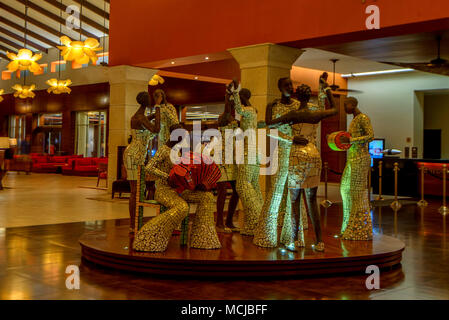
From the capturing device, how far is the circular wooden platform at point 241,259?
15.4ft

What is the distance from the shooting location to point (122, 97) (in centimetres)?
1238

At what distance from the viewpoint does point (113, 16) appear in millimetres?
12453

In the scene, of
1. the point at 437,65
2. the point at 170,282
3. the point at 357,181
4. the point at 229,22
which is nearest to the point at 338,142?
the point at 357,181

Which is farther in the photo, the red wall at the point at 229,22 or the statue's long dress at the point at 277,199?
the red wall at the point at 229,22

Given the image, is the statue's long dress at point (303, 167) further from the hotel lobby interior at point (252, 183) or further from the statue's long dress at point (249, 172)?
the statue's long dress at point (249, 172)

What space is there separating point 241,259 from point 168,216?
84 cm

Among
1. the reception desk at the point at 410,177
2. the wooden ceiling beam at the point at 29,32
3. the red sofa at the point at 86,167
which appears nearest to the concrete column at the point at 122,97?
the reception desk at the point at 410,177

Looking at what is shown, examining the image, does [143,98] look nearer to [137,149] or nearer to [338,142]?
[137,149]

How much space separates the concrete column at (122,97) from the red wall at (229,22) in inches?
11.8

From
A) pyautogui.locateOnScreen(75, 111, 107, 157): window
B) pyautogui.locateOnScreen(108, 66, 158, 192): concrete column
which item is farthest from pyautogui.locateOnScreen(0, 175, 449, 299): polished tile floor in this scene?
pyautogui.locateOnScreen(75, 111, 107, 157): window

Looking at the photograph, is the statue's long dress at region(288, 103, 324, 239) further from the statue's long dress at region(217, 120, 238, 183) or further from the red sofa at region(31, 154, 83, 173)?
the red sofa at region(31, 154, 83, 173)

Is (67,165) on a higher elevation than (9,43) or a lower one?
lower

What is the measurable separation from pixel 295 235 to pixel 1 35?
26.2 m

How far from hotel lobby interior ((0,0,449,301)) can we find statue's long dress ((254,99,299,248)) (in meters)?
0.01
